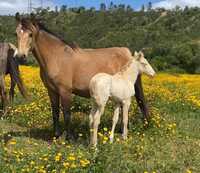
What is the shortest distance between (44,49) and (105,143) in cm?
384

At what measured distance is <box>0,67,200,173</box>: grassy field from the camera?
7.74m

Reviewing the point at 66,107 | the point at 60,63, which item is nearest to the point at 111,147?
the point at 66,107

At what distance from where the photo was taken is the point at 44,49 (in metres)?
11.4

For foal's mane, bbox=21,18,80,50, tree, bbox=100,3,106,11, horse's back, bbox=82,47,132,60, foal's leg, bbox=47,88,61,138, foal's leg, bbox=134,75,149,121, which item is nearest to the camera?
foal's mane, bbox=21,18,80,50

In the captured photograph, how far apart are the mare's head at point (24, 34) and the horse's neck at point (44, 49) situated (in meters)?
0.30

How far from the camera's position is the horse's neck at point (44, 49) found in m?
11.3

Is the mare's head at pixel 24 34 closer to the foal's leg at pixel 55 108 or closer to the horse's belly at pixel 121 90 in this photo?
the foal's leg at pixel 55 108

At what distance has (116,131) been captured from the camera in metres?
12.3

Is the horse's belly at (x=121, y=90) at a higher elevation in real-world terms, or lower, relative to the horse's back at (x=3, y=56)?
lower

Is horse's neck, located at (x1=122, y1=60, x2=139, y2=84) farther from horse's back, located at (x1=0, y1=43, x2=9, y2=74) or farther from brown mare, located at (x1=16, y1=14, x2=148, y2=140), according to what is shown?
horse's back, located at (x1=0, y1=43, x2=9, y2=74)

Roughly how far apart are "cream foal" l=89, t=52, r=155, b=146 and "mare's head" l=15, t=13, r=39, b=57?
1.65 meters

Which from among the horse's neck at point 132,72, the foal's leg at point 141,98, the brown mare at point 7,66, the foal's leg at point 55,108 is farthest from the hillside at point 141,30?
the horse's neck at point 132,72

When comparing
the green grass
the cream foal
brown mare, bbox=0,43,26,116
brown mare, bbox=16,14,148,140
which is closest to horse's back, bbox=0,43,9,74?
brown mare, bbox=0,43,26,116

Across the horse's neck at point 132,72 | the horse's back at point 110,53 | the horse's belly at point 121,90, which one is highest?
the horse's back at point 110,53
